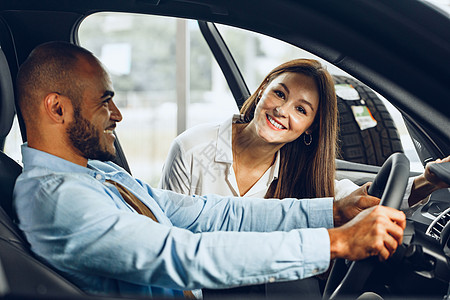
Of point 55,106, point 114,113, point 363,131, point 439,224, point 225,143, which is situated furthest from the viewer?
point 363,131

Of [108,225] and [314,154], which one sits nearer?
[108,225]

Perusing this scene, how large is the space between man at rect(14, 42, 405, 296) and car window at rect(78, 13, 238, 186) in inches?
196

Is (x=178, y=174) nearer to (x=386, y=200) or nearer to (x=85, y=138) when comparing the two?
(x=85, y=138)

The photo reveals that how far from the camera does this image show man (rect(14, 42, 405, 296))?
97cm

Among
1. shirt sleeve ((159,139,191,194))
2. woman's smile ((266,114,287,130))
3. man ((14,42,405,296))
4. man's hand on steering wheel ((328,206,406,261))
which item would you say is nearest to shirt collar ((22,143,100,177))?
man ((14,42,405,296))

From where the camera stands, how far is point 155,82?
8117mm

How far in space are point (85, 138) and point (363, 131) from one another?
1.39 meters

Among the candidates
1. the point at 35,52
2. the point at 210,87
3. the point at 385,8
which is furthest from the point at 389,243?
the point at 210,87

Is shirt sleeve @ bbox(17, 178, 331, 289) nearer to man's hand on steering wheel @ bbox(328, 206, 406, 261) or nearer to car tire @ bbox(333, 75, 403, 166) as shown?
man's hand on steering wheel @ bbox(328, 206, 406, 261)

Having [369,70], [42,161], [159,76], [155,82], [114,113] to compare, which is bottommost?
[155,82]

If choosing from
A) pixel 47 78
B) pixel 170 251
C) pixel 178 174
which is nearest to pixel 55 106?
pixel 47 78

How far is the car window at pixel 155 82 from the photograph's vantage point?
6.47 m

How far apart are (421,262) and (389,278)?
0.31 feet

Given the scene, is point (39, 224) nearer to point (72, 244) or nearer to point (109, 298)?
point (72, 244)
